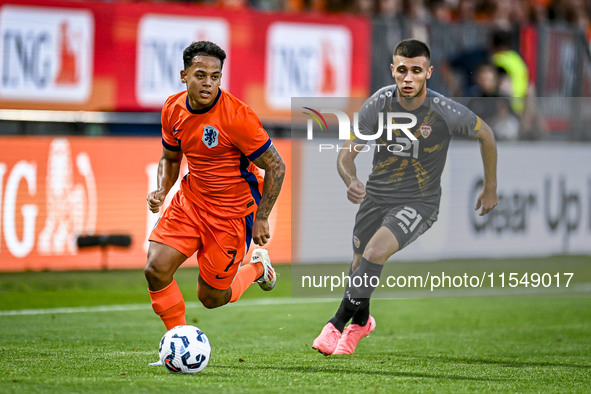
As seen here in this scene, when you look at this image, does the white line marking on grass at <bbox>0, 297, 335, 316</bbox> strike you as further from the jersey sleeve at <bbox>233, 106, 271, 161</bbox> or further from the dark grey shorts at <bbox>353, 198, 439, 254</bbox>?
the jersey sleeve at <bbox>233, 106, 271, 161</bbox>

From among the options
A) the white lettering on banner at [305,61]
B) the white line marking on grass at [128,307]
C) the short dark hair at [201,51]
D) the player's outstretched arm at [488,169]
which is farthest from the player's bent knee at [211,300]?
the white lettering on banner at [305,61]

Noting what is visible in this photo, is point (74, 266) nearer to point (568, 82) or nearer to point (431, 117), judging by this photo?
point (431, 117)

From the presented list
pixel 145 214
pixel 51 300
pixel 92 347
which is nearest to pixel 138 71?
pixel 145 214

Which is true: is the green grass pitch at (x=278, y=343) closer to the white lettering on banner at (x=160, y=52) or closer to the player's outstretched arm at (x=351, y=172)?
the player's outstretched arm at (x=351, y=172)

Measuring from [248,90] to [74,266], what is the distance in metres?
3.09

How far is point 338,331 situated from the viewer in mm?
7566

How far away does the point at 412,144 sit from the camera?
7582mm

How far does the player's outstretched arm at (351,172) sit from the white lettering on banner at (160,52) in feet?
16.6

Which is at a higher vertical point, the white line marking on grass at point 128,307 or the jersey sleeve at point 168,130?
the jersey sleeve at point 168,130

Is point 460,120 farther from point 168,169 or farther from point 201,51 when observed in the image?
point 168,169

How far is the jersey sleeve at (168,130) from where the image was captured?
6.99 m

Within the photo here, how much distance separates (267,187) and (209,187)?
406mm

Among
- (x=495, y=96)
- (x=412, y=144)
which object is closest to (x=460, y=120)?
(x=412, y=144)

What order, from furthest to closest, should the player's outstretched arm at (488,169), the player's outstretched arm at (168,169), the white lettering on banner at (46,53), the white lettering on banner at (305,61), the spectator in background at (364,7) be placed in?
the spectator in background at (364,7) → the white lettering on banner at (305,61) → the white lettering on banner at (46,53) → the player's outstretched arm at (488,169) → the player's outstretched arm at (168,169)
